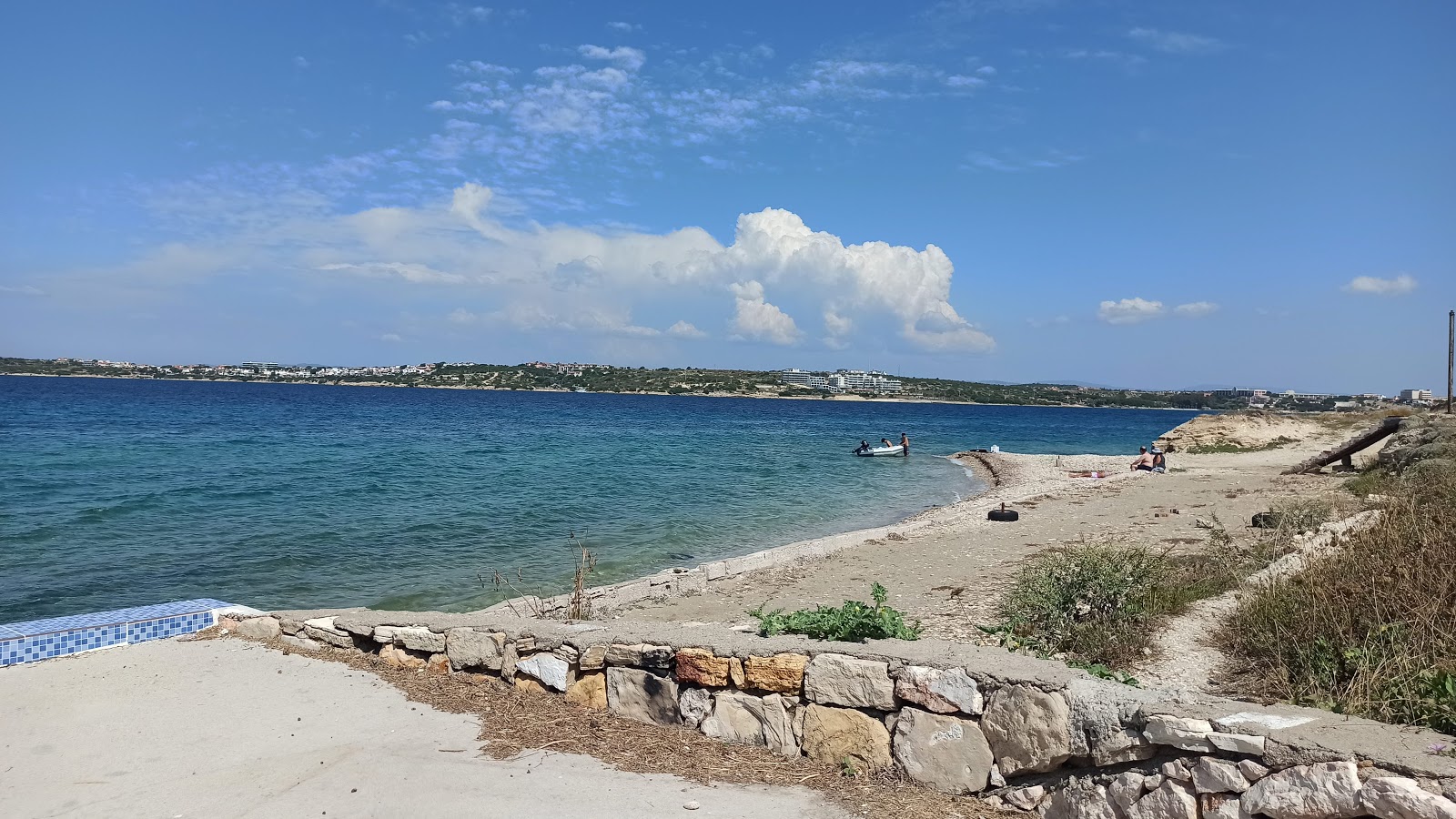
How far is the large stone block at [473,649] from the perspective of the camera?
6.02 meters

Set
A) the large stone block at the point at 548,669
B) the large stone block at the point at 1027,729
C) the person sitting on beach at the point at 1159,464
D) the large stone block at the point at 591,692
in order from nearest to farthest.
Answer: the large stone block at the point at 1027,729 → the large stone block at the point at 591,692 → the large stone block at the point at 548,669 → the person sitting on beach at the point at 1159,464

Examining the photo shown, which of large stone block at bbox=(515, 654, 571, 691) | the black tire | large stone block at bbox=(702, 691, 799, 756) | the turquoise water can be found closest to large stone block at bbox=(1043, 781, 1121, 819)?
large stone block at bbox=(702, 691, 799, 756)

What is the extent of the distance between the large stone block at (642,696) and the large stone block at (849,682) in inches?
39.2

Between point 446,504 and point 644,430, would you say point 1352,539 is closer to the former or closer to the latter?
point 446,504

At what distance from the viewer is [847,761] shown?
15.5ft

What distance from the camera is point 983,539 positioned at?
14.8 metres

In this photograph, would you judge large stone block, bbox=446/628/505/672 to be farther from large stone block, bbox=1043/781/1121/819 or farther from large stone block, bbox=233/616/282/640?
large stone block, bbox=1043/781/1121/819

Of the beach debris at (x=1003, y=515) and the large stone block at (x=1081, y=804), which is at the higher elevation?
the large stone block at (x=1081, y=804)

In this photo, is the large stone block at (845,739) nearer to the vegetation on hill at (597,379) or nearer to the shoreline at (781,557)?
the shoreline at (781,557)

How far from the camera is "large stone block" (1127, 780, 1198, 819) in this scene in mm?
3654

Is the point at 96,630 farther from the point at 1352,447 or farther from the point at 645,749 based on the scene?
the point at 1352,447

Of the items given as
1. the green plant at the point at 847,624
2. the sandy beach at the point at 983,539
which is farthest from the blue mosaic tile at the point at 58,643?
the green plant at the point at 847,624

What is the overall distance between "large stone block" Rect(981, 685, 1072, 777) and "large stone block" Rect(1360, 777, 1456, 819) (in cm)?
124

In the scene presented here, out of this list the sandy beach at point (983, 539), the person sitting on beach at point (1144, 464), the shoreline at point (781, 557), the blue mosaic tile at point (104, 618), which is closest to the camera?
the blue mosaic tile at point (104, 618)
